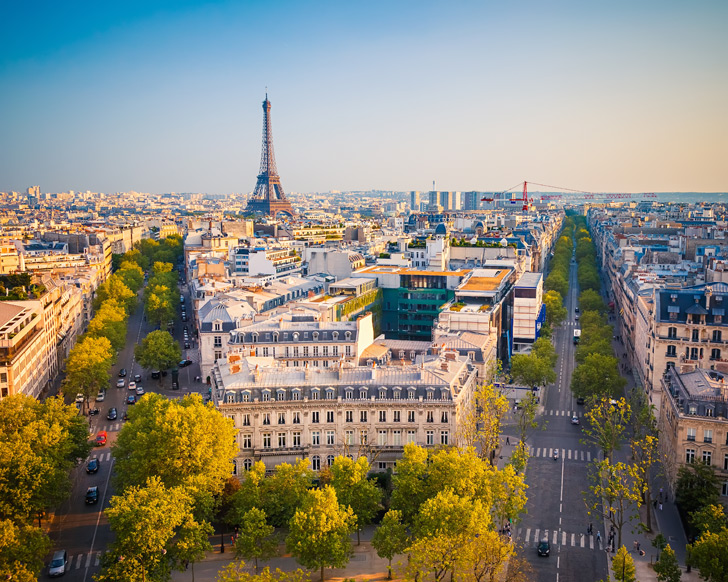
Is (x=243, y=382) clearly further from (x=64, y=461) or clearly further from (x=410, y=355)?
(x=410, y=355)

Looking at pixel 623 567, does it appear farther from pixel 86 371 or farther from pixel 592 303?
pixel 592 303

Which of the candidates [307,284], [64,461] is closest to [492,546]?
[64,461]

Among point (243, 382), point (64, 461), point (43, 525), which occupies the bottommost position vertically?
point (43, 525)

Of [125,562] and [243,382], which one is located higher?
[243,382]

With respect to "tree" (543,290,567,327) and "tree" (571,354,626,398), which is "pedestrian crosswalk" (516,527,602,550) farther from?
"tree" (543,290,567,327)

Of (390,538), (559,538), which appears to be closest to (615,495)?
(559,538)

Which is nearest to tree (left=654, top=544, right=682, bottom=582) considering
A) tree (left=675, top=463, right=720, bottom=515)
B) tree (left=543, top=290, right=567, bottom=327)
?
tree (left=675, top=463, right=720, bottom=515)

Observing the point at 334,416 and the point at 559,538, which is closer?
the point at 559,538
